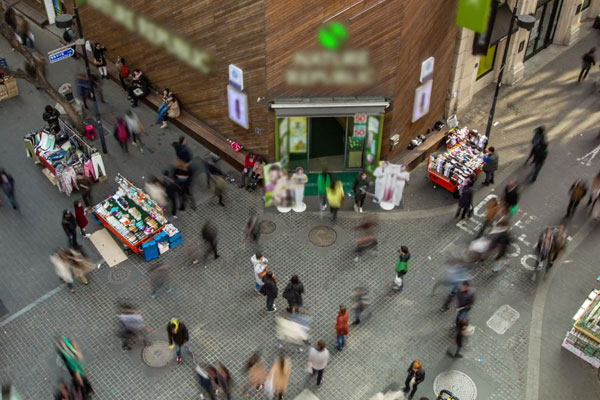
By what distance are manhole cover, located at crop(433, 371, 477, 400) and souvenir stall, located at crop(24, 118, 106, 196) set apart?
43.9ft

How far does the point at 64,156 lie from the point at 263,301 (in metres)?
9.36

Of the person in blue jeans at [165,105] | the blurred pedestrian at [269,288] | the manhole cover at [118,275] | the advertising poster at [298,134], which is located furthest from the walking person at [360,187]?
the person in blue jeans at [165,105]

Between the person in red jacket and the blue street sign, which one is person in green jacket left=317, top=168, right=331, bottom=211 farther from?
the blue street sign

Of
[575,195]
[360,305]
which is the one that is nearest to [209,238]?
[360,305]

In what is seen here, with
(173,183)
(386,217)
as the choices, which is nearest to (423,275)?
(386,217)

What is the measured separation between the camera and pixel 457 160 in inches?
850

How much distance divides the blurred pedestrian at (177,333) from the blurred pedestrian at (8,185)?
8407 millimetres

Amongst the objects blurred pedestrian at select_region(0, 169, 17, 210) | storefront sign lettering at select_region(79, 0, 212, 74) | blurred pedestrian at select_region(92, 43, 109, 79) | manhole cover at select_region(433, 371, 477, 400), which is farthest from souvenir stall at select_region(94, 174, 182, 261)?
manhole cover at select_region(433, 371, 477, 400)

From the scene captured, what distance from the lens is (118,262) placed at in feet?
63.3

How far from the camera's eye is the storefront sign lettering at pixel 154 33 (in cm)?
2209

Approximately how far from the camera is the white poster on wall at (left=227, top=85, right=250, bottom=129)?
21.1m

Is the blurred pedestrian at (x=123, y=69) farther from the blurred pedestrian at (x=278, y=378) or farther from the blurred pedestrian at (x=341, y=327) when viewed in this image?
the blurred pedestrian at (x=278, y=378)

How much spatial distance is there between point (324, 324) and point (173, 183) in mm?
6849

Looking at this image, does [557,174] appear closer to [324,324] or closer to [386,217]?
[386,217]
